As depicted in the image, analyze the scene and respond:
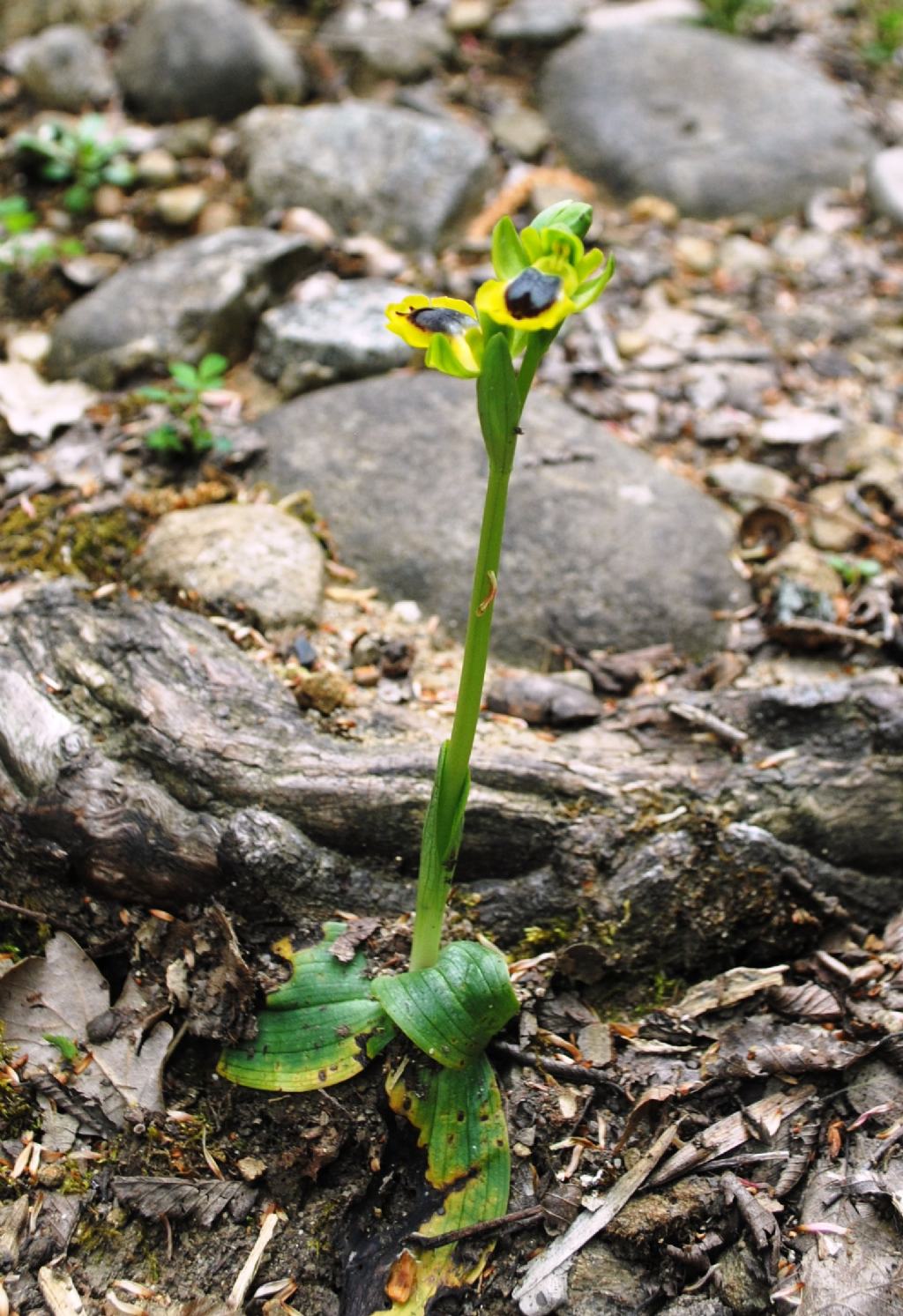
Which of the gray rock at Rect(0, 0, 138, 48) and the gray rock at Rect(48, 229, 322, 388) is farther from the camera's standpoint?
the gray rock at Rect(0, 0, 138, 48)

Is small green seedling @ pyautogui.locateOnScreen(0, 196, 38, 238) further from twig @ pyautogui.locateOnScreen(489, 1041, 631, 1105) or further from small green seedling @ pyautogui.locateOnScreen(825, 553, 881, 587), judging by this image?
twig @ pyautogui.locateOnScreen(489, 1041, 631, 1105)

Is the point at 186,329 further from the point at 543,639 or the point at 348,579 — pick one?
the point at 543,639

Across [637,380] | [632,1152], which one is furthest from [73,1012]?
[637,380]

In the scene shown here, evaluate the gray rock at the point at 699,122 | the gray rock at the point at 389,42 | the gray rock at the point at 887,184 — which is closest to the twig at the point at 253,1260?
the gray rock at the point at 699,122

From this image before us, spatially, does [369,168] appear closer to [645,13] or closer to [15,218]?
[15,218]

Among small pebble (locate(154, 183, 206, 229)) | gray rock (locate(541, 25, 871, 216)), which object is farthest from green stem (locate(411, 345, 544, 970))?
gray rock (locate(541, 25, 871, 216))

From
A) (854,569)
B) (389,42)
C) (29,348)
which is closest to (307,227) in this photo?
(29,348)
